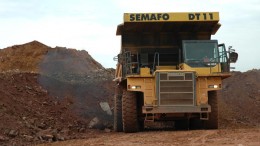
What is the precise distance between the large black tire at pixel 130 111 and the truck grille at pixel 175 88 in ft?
2.91

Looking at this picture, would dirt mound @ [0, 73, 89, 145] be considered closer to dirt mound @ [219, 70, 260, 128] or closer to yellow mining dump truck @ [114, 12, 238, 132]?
yellow mining dump truck @ [114, 12, 238, 132]

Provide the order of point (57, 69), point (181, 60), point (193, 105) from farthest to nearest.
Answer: point (57, 69) → point (181, 60) → point (193, 105)

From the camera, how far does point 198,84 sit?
14.3 metres

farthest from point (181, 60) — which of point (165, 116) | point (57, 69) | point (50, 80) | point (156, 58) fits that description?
point (57, 69)

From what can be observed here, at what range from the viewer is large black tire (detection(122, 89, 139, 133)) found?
14508 mm

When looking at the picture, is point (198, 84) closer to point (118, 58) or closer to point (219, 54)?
point (219, 54)

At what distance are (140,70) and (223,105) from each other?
475 inches

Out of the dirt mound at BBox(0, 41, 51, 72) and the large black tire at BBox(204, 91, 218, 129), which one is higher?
the dirt mound at BBox(0, 41, 51, 72)

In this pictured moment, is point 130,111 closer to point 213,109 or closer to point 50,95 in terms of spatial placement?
point 213,109

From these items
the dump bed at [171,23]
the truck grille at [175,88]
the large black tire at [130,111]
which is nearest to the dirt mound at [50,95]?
the large black tire at [130,111]

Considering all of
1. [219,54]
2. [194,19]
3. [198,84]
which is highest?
[194,19]

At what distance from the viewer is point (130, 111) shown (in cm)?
1452

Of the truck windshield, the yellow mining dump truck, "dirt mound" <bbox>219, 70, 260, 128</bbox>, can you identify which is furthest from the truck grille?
"dirt mound" <bbox>219, 70, 260, 128</bbox>

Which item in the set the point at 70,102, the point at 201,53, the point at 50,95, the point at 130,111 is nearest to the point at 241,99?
the point at 70,102
